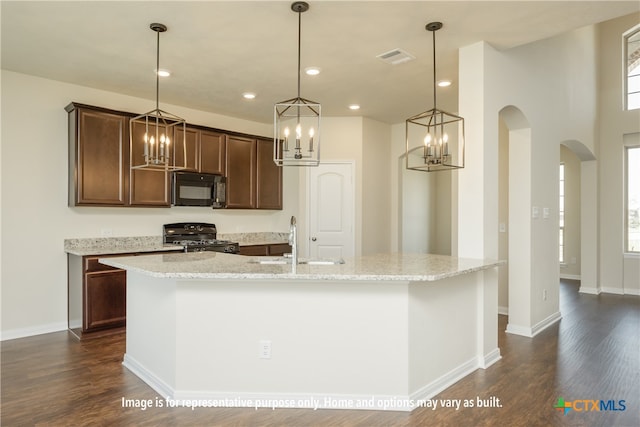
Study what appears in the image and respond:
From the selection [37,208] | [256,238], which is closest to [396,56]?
[256,238]

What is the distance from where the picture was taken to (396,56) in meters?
3.75

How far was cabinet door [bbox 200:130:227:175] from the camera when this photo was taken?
5352 mm

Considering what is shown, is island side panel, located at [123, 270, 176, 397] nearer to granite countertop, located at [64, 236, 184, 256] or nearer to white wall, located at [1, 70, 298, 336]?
granite countertop, located at [64, 236, 184, 256]

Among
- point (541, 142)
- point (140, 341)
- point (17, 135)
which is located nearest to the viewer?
point (140, 341)

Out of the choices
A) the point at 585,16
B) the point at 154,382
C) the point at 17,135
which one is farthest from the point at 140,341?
Result: the point at 585,16

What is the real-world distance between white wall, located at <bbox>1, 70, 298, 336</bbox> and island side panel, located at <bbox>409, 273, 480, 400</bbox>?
383 cm

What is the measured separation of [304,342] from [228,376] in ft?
1.78

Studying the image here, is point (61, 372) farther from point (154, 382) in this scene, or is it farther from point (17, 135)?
point (17, 135)

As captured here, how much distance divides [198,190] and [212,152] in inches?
21.2

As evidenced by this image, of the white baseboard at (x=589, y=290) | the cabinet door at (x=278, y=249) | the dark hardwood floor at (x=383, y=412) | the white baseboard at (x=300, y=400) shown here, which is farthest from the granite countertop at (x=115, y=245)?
the white baseboard at (x=589, y=290)

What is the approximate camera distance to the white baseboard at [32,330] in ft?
13.3

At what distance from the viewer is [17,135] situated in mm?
4160

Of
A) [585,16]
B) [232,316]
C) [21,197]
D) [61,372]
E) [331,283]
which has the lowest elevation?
[61,372]

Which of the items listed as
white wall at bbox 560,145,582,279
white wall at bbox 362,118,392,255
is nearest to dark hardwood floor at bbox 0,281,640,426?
white wall at bbox 362,118,392,255
